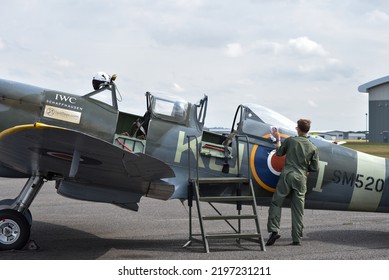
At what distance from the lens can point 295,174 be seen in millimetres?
7695

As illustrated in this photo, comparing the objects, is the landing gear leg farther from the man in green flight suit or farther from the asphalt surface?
the man in green flight suit

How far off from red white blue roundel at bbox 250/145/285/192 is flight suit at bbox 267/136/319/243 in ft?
0.81

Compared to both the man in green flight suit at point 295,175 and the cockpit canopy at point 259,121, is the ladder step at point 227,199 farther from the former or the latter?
the cockpit canopy at point 259,121

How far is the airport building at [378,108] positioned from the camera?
70.6 meters

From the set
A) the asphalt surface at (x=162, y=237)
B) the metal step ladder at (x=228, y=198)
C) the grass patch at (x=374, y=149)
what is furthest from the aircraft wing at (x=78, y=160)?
the grass patch at (x=374, y=149)

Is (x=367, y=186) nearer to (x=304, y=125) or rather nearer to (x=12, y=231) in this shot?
(x=304, y=125)

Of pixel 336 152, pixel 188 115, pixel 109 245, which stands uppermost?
pixel 188 115

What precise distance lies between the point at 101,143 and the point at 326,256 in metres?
3.26

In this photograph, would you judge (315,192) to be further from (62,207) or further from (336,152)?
(62,207)

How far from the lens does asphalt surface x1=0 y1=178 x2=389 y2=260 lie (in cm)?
731

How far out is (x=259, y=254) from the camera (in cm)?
732

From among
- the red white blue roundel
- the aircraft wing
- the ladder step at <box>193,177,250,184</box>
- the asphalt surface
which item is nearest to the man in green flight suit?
the red white blue roundel

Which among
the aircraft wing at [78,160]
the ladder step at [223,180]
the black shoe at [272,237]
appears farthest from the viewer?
the black shoe at [272,237]

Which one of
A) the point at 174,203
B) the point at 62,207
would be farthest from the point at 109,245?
the point at 174,203
